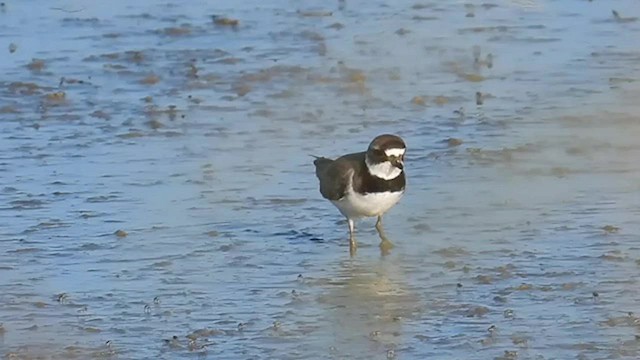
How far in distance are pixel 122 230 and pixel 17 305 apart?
1.33 meters

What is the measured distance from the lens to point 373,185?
984 cm

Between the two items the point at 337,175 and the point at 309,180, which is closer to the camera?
the point at 337,175

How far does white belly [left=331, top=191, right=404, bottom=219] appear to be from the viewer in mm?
9787

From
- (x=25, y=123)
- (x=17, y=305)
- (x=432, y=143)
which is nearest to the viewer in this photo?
(x=17, y=305)

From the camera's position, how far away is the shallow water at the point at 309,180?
8.20 m

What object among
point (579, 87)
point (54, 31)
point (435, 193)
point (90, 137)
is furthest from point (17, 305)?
point (54, 31)

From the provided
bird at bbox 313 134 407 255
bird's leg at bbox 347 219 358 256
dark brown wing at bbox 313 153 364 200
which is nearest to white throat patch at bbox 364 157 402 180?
bird at bbox 313 134 407 255

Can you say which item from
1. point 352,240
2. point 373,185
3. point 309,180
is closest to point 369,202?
point 373,185

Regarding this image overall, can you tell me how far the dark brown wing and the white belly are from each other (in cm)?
7

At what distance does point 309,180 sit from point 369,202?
1.09 meters

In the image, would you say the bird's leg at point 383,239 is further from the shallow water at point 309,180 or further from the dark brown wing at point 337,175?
the dark brown wing at point 337,175

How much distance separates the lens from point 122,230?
32.4 feet

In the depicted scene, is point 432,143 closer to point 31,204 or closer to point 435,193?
point 435,193

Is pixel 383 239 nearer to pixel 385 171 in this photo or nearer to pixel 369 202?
pixel 369 202
